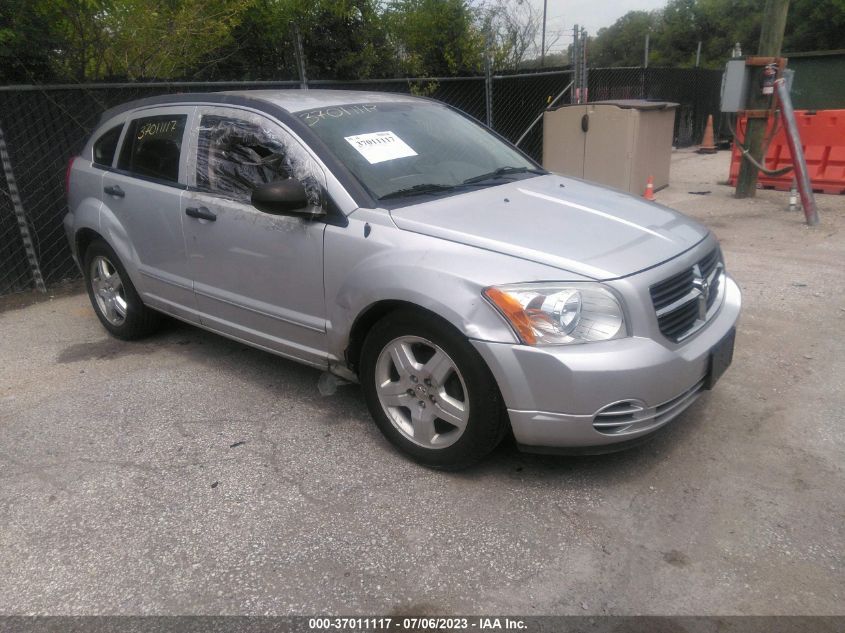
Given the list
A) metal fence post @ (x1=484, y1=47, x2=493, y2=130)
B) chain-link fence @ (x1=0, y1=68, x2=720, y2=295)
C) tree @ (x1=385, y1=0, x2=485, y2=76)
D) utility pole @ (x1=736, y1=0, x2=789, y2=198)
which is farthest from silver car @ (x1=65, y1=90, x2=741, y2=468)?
utility pole @ (x1=736, y1=0, x2=789, y2=198)

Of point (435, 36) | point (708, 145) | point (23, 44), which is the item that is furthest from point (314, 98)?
point (708, 145)

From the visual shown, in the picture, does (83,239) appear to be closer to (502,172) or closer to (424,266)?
(502,172)

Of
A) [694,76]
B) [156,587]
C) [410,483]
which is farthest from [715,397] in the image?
[694,76]

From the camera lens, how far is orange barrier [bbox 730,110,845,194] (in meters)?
9.30

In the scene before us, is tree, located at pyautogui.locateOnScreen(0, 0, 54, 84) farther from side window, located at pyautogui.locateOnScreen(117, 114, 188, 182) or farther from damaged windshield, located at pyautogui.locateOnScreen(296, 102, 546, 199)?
damaged windshield, located at pyautogui.locateOnScreen(296, 102, 546, 199)

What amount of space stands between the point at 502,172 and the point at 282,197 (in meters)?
1.45

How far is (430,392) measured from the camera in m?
3.12

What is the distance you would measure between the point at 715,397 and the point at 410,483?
1876mm

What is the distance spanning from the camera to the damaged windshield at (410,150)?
353 centimetres

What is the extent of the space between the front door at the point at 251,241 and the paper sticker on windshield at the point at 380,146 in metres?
0.29

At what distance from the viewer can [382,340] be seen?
3225mm

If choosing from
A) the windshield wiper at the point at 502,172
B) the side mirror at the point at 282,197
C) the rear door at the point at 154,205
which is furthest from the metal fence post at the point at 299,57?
the side mirror at the point at 282,197

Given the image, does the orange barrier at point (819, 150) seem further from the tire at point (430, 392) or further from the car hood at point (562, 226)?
the tire at point (430, 392)

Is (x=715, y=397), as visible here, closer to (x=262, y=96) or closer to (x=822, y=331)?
(x=822, y=331)
